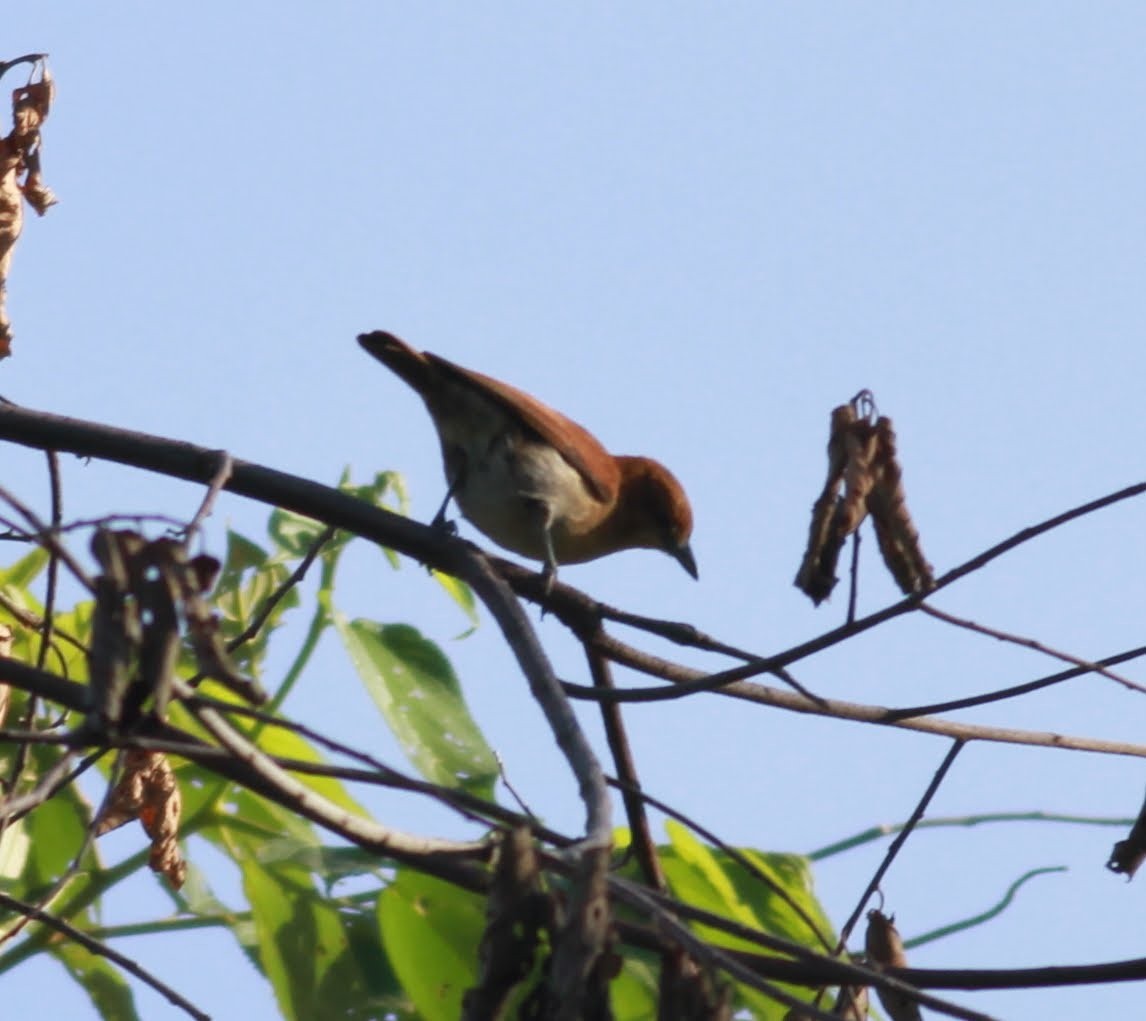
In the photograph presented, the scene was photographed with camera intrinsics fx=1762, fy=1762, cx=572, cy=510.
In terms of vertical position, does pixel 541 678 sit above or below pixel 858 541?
below

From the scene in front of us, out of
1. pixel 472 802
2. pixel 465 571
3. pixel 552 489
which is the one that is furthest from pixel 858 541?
pixel 552 489

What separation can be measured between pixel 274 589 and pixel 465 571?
119 cm

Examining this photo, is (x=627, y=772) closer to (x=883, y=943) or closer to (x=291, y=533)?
(x=883, y=943)

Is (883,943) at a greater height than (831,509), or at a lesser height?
lesser

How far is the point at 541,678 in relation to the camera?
8.66 ft

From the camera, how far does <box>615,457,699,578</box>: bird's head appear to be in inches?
290

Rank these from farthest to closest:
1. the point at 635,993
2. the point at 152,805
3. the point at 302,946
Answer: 1. the point at 302,946
2. the point at 635,993
3. the point at 152,805

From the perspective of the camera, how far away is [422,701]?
4.29m

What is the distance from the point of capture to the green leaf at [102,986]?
388 centimetres

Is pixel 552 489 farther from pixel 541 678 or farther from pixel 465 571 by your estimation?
pixel 541 678

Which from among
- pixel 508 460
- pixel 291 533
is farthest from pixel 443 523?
pixel 291 533

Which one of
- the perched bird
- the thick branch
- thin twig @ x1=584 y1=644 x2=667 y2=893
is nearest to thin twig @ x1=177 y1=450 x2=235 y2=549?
the thick branch

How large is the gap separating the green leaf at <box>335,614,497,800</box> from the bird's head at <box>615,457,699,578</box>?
9.61 ft

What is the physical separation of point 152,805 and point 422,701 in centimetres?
94
